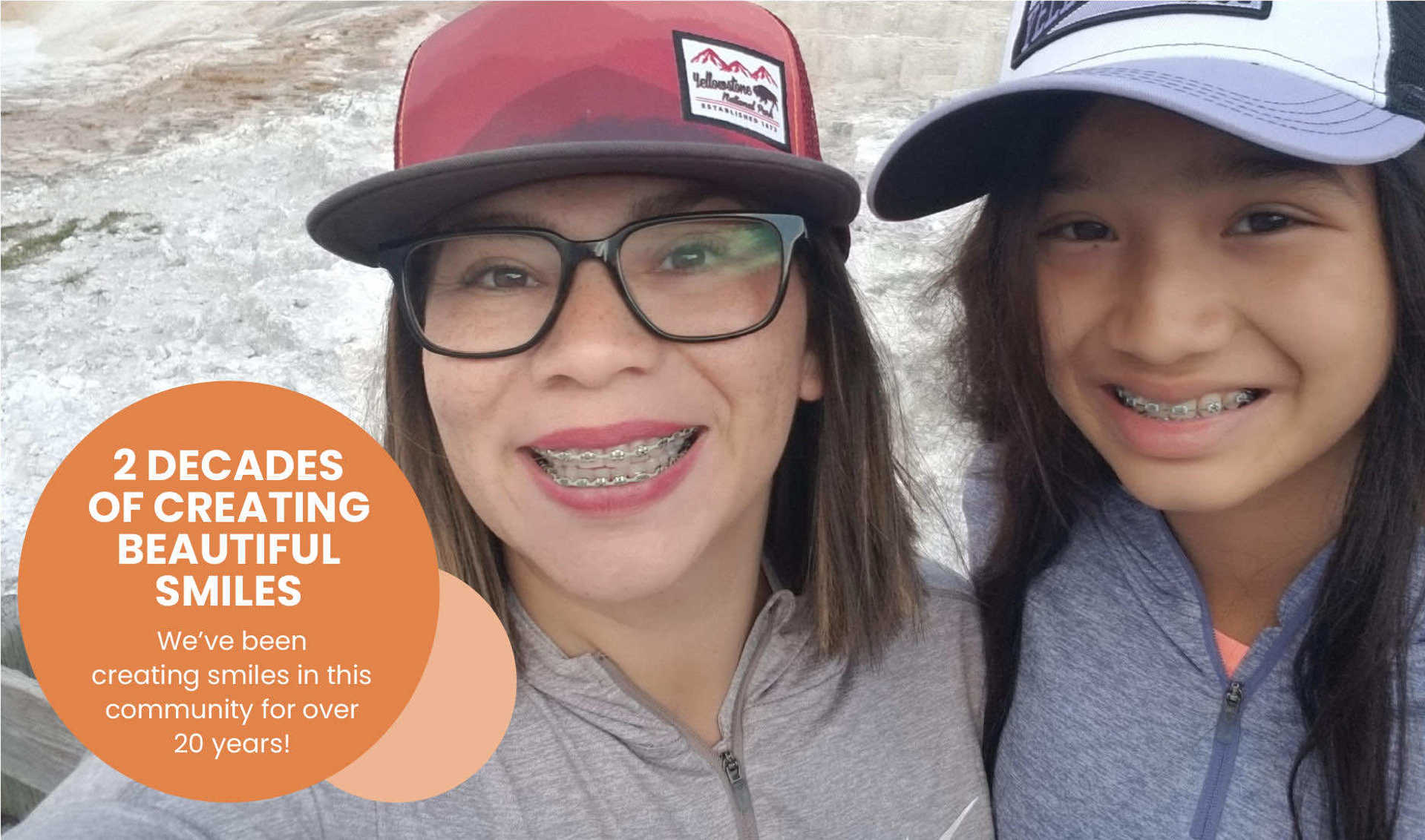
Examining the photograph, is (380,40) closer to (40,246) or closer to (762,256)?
(40,246)

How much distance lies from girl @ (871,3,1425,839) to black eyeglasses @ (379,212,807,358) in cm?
31

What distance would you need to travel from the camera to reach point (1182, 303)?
3.59ft

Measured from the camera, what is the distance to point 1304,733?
1.22 m

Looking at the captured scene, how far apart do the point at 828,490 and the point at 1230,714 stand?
25.5 inches

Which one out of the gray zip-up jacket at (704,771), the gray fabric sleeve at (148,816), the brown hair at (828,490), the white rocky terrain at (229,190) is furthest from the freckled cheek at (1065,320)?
the gray fabric sleeve at (148,816)

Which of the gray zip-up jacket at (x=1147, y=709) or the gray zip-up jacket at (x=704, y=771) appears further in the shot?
the gray zip-up jacket at (x=1147, y=709)

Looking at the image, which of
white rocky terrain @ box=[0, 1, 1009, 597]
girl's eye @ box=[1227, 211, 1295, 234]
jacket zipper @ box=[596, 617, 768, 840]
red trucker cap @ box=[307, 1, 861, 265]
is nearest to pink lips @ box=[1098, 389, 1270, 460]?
girl's eye @ box=[1227, 211, 1295, 234]

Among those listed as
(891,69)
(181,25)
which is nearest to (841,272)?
(891,69)

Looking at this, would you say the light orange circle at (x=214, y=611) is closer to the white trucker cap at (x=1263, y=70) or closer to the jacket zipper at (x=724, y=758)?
the jacket zipper at (x=724, y=758)

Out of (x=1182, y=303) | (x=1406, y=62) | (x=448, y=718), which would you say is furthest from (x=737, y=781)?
(x=1406, y=62)

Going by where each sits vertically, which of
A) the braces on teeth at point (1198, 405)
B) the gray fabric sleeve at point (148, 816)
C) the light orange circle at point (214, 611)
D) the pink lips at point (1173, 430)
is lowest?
the gray fabric sleeve at point (148, 816)

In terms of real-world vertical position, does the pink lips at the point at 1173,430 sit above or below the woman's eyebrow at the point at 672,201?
below

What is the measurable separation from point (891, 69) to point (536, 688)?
20.4 ft

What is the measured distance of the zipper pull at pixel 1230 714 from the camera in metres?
1.27
